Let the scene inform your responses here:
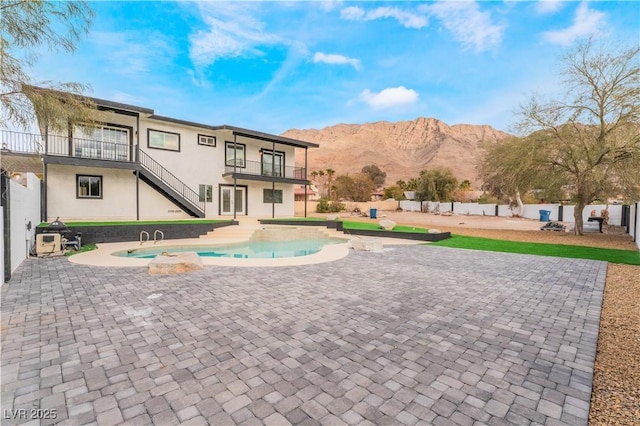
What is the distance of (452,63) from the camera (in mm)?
23922

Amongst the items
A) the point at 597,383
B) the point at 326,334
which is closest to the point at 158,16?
the point at 326,334

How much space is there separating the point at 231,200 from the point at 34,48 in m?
16.0

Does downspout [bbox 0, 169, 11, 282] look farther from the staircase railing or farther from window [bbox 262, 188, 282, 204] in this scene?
window [bbox 262, 188, 282, 204]

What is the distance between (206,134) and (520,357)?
1942cm

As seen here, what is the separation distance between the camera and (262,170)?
21203mm

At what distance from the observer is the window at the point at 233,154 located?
20.0 meters

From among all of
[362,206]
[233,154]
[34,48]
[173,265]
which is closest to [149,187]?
[233,154]

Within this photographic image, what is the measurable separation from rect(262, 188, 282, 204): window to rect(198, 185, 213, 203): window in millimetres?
3947

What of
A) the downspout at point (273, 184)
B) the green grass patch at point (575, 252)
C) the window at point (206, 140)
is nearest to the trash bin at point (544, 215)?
the green grass patch at point (575, 252)

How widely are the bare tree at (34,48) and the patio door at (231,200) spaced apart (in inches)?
573

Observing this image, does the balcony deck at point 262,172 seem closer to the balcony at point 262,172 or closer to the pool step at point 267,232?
the balcony at point 262,172

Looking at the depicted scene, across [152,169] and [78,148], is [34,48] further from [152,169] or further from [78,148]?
[152,169]

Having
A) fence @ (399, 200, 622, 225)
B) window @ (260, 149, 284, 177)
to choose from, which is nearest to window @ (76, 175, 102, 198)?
window @ (260, 149, 284, 177)

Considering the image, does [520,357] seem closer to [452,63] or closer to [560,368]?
[560,368]
